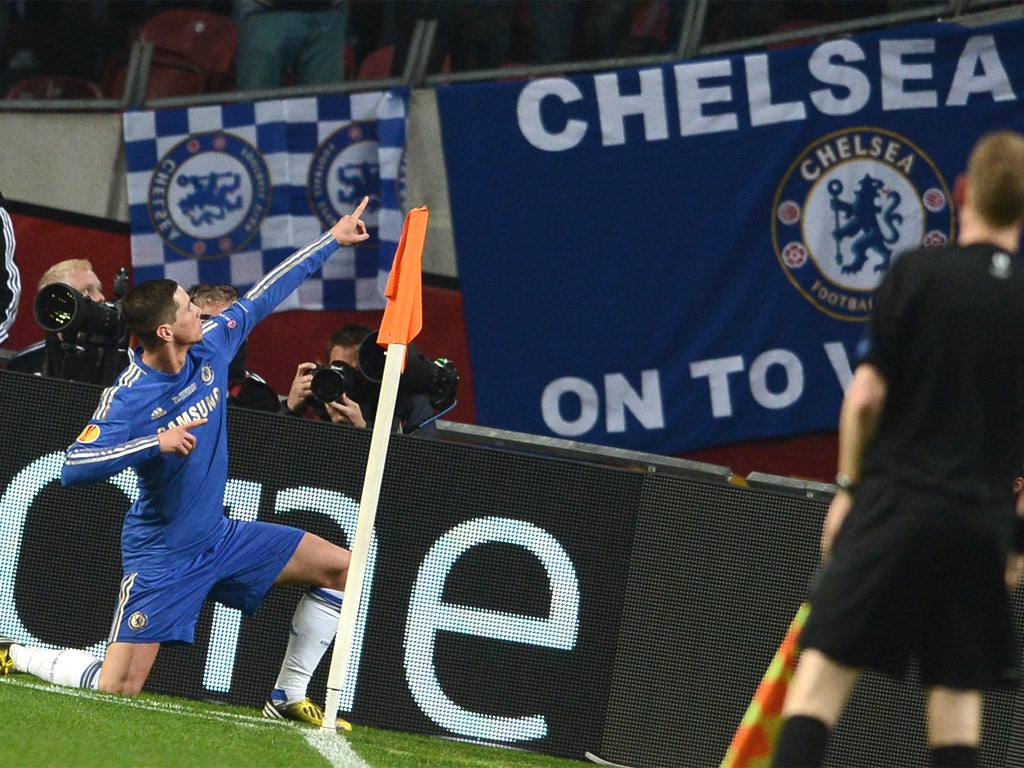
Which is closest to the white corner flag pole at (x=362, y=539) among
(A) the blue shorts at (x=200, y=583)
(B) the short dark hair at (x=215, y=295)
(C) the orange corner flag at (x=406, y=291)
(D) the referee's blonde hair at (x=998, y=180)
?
(C) the orange corner flag at (x=406, y=291)

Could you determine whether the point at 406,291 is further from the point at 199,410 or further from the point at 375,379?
the point at 199,410

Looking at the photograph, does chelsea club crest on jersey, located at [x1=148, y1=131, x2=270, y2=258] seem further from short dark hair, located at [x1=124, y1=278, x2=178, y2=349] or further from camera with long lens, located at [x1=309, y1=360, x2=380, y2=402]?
short dark hair, located at [x1=124, y1=278, x2=178, y2=349]

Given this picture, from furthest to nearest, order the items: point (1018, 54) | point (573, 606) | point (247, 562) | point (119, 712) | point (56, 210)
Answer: point (56, 210)
point (1018, 54)
point (573, 606)
point (247, 562)
point (119, 712)

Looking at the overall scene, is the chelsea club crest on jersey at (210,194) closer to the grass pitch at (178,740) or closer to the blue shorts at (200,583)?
the blue shorts at (200,583)

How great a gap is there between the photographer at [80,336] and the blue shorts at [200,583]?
0.79 m

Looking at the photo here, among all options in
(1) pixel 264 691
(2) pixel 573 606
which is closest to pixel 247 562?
(1) pixel 264 691

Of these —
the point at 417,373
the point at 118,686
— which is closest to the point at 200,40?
the point at 417,373

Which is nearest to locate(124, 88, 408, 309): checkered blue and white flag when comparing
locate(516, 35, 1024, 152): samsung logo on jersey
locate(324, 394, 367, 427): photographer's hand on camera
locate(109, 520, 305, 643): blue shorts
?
locate(516, 35, 1024, 152): samsung logo on jersey

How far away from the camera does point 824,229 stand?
342 inches

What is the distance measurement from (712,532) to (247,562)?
1.68 m

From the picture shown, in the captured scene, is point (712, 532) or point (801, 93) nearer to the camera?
point (712, 532)

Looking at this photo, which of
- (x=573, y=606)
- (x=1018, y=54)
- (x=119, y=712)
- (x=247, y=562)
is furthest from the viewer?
(x=1018, y=54)

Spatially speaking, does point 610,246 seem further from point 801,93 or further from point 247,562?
point 247,562

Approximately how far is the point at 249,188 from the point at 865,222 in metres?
A: 3.29
